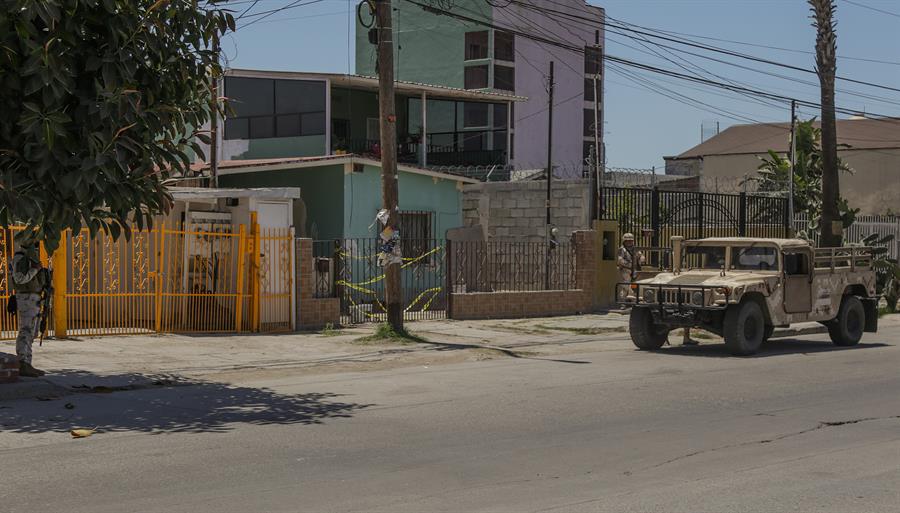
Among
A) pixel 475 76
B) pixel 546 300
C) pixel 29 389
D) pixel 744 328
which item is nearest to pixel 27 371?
pixel 29 389

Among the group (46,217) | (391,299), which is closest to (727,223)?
(391,299)

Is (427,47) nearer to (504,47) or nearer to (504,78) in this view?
(504,47)

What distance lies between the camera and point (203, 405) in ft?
36.9

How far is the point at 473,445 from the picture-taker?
903 cm

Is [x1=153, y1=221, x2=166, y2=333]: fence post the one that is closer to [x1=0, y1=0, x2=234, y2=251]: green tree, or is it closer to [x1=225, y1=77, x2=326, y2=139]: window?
[x1=0, y1=0, x2=234, y2=251]: green tree

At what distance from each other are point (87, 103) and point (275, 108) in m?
21.3

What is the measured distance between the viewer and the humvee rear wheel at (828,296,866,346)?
58.7 feet

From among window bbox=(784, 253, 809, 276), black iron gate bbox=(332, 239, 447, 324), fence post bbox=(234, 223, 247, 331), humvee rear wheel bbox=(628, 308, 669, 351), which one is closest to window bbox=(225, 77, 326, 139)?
black iron gate bbox=(332, 239, 447, 324)

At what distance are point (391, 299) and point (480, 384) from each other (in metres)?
5.16

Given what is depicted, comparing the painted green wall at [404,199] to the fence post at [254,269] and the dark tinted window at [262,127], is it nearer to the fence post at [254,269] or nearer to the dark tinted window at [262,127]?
the dark tinted window at [262,127]

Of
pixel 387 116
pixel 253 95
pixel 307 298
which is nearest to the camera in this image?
pixel 387 116

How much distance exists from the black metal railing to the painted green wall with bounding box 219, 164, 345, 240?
4.24 metres

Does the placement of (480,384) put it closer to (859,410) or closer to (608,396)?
(608,396)

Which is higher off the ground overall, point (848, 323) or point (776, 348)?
point (848, 323)
